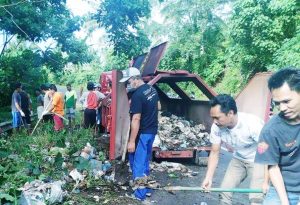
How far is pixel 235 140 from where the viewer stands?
12.1 ft

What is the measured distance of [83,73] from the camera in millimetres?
37406

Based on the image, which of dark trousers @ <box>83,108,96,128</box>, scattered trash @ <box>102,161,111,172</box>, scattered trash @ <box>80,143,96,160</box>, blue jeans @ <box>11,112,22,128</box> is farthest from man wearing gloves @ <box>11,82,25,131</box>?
scattered trash @ <box>102,161,111,172</box>

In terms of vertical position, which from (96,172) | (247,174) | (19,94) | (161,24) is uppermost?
(161,24)

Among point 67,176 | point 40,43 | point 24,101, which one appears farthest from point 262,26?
point 67,176

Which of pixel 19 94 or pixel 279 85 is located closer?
pixel 279 85

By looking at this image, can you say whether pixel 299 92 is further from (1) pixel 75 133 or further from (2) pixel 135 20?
(2) pixel 135 20

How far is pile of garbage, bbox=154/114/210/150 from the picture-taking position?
7191 millimetres

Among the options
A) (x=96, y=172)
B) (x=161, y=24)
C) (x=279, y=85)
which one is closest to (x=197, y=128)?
(x=96, y=172)

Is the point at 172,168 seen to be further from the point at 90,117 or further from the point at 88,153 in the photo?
the point at 90,117

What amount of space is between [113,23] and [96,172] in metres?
7.68

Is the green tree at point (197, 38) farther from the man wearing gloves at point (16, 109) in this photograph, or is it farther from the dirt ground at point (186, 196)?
the dirt ground at point (186, 196)

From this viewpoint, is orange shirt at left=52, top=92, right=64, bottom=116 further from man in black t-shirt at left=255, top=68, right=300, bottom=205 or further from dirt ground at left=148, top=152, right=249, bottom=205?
man in black t-shirt at left=255, top=68, right=300, bottom=205

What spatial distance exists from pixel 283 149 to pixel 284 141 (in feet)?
0.19

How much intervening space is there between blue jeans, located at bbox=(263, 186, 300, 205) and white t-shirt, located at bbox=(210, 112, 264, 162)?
4.09 feet
